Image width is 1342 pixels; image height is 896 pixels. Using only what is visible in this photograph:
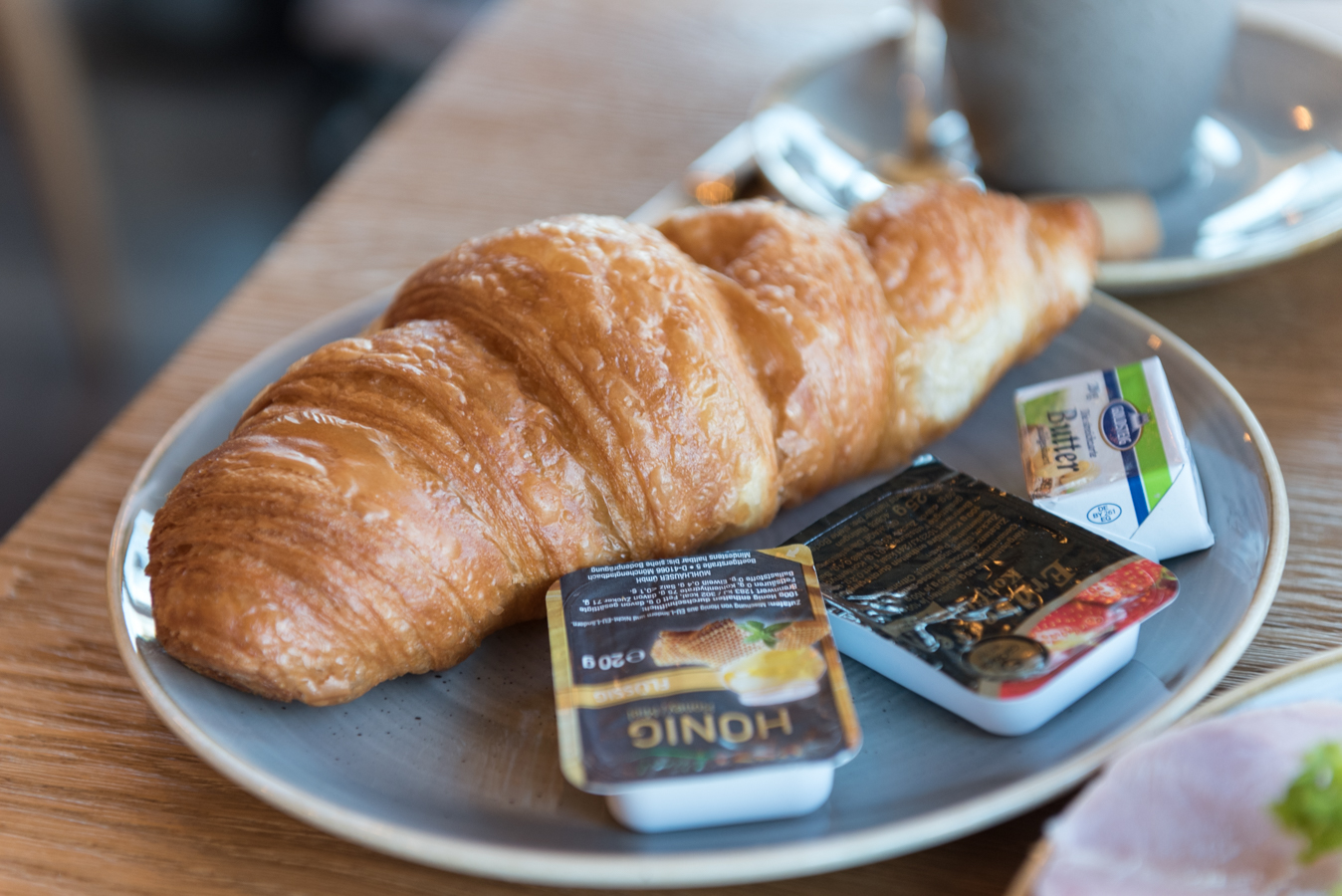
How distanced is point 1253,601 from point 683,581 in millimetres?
304

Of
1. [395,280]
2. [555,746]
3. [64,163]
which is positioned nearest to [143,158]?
[64,163]

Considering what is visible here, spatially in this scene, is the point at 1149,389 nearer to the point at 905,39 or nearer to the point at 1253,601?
the point at 1253,601

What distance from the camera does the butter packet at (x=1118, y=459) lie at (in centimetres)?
67

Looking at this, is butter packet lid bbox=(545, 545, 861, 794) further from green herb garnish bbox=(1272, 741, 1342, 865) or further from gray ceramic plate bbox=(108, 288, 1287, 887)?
green herb garnish bbox=(1272, 741, 1342, 865)

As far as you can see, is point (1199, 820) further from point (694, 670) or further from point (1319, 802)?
point (694, 670)

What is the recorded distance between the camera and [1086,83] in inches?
38.5

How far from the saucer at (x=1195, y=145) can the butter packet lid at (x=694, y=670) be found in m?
0.46

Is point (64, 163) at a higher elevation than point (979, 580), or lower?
lower

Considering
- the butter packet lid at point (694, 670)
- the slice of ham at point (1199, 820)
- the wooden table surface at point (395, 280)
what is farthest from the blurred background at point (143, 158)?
the slice of ham at point (1199, 820)

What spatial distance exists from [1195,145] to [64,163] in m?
2.11

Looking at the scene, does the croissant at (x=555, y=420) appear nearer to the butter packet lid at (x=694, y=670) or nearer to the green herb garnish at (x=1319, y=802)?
the butter packet lid at (x=694, y=670)

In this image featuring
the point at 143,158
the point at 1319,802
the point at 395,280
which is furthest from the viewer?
the point at 143,158

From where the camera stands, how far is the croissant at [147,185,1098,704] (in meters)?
0.62

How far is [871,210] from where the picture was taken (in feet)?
2.85
